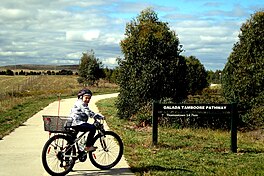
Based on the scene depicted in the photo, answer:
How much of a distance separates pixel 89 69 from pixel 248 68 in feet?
122

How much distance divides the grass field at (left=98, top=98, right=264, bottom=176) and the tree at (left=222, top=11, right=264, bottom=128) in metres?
5.13

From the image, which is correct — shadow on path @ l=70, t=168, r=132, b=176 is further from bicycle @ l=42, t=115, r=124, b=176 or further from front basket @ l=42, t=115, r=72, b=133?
front basket @ l=42, t=115, r=72, b=133

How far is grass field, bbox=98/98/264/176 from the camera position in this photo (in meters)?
7.83

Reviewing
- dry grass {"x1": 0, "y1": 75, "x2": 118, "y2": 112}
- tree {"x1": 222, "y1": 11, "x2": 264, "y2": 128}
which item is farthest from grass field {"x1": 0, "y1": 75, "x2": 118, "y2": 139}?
tree {"x1": 222, "y1": 11, "x2": 264, "y2": 128}

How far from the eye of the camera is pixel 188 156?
30.4 ft

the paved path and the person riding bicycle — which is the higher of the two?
the person riding bicycle

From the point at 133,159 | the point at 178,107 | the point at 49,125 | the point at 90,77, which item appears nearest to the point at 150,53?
the point at 178,107

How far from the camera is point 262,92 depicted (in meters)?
16.7

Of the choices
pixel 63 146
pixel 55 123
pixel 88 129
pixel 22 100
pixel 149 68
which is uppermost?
pixel 149 68

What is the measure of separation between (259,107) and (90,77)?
3885 centimetres

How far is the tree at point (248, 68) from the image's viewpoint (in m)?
16.9

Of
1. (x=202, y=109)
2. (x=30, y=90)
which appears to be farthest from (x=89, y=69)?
(x=202, y=109)

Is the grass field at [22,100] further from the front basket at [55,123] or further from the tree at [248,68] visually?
Answer: the tree at [248,68]

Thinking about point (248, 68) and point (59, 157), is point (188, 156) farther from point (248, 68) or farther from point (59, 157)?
point (248, 68)
